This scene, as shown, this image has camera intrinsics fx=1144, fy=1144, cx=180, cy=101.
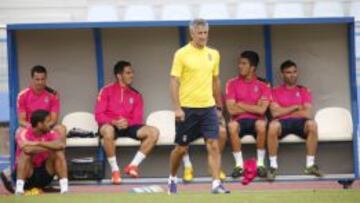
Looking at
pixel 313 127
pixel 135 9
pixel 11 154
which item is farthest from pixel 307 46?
pixel 11 154

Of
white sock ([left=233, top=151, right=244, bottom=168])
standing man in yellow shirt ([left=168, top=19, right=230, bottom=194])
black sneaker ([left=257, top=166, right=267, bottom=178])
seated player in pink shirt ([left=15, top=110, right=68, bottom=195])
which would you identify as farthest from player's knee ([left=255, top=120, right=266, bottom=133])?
seated player in pink shirt ([left=15, top=110, right=68, bottom=195])

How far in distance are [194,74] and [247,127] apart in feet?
6.51

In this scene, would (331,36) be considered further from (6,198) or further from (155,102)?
(6,198)

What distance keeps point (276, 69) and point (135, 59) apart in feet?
6.22

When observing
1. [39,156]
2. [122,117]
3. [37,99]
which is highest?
[37,99]

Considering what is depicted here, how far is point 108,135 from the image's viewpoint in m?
14.4

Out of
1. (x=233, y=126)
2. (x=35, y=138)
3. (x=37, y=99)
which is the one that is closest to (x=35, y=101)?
(x=37, y=99)

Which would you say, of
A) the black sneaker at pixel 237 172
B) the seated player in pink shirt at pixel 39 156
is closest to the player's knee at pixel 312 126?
the black sneaker at pixel 237 172

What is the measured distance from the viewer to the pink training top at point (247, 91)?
1472 centimetres

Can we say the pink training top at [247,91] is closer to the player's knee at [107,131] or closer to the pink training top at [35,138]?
the player's knee at [107,131]

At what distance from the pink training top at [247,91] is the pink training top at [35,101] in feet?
7.41

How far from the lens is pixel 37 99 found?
48.8 ft

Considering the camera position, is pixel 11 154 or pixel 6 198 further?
pixel 11 154

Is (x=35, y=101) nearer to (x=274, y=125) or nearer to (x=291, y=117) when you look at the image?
(x=274, y=125)
